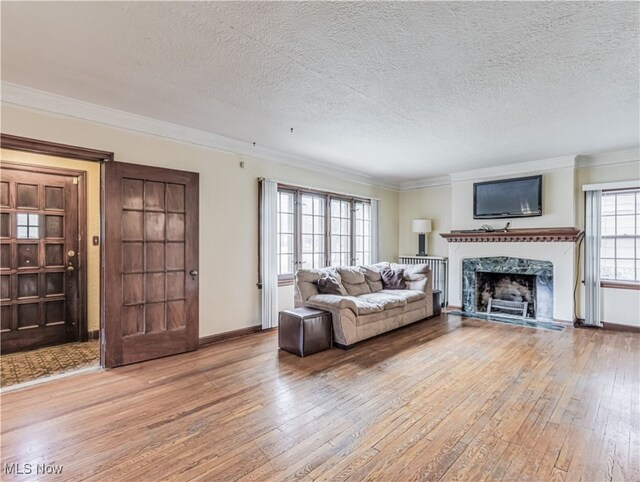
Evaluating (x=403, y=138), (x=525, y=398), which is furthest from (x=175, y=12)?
(x=525, y=398)

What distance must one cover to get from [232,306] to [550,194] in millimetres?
5155

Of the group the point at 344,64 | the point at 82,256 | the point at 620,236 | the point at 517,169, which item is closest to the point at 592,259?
the point at 620,236

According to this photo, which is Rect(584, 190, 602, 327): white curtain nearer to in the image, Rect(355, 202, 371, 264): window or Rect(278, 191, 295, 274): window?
Rect(355, 202, 371, 264): window

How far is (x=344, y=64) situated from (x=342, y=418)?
262 cm

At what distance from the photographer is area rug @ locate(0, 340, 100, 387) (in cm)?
322

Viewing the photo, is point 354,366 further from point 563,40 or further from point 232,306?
point 563,40

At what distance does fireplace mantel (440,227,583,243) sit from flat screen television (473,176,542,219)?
29cm

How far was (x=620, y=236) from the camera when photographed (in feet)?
16.3

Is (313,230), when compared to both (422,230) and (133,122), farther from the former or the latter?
(133,122)

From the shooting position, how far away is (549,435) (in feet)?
7.38

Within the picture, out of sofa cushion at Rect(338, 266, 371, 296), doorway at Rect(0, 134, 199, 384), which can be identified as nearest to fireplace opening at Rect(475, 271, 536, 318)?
sofa cushion at Rect(338, 266, 371, 296)

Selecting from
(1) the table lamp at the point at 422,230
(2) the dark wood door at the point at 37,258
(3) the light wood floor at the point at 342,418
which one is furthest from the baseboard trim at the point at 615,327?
(2) the dark wood door at the point at 37,258

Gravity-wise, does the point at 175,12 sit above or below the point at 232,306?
above

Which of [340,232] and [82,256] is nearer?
[82,256]
